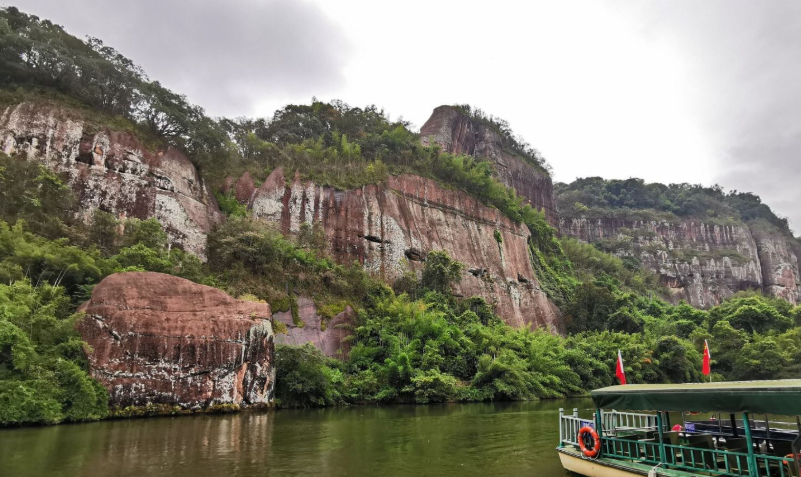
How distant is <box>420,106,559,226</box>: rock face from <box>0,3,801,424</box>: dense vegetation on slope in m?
17.8

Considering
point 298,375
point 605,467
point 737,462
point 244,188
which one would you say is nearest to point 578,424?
point 605,467

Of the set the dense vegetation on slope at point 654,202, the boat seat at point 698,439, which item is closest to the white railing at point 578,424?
the boat seat at point 698,439

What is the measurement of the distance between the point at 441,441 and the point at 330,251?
24653 mm

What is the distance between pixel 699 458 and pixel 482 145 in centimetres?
6312

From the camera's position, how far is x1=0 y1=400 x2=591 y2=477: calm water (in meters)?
10.2

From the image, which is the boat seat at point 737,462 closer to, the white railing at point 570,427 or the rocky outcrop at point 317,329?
the white railing at point 570,427

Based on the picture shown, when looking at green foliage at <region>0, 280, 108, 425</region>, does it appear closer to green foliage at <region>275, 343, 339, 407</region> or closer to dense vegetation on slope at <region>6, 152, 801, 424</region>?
dense vegetation on slope at <region>6, 152, 801, 424</region>

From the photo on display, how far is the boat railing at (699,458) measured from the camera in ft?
24.3

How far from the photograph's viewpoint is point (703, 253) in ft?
259

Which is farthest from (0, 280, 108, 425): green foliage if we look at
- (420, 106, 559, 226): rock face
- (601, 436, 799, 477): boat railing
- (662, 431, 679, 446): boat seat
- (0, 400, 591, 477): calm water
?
(420, 106, 559, 226): rock face

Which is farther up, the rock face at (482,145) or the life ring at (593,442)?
the rock face at (482,145)

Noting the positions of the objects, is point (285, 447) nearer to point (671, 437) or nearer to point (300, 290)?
point (671, 437)

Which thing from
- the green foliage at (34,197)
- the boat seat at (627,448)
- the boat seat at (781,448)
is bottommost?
the boat seat at (627,448)

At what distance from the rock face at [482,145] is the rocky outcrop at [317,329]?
1533 inches
